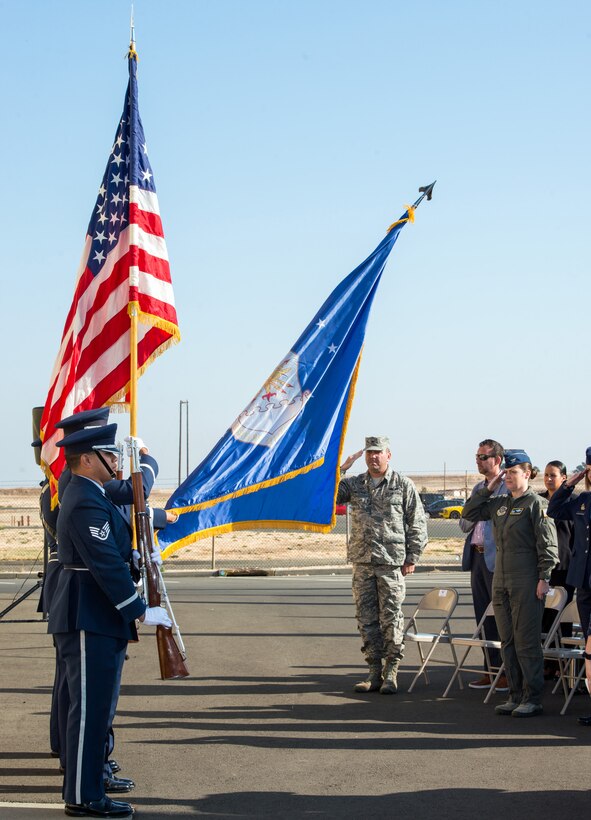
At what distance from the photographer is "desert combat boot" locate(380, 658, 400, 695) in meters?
9.63

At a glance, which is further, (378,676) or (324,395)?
(378,676)

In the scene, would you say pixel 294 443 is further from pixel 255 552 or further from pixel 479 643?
pixel 255 552

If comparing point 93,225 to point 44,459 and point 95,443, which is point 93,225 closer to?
point 44,459

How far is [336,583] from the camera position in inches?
853

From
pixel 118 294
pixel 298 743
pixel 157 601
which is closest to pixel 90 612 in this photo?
pixel 157 601

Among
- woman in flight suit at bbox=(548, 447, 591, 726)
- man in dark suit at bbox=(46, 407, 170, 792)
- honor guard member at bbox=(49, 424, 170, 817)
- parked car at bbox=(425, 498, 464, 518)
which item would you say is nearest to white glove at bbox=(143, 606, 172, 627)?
honor guard member at bbox=(49, 424, 170, 817)

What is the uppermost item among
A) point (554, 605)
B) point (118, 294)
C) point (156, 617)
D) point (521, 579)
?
point (118, 294)

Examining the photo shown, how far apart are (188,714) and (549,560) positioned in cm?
297

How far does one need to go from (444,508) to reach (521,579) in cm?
5057

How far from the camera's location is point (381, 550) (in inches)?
381

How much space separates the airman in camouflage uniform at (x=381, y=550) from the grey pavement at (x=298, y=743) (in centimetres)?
37

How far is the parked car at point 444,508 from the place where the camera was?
5750 centimetres

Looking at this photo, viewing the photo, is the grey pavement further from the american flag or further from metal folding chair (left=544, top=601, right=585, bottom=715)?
the american flag

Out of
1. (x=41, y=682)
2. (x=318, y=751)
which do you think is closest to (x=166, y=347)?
(x=318, y=751)
